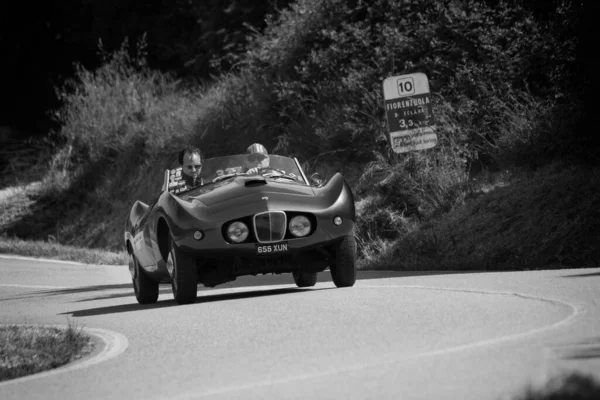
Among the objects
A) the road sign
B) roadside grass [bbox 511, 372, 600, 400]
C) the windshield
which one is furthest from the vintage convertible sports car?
roadside grass [bbox 511, 372, 600, 400]

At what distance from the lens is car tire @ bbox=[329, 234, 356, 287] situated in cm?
1241

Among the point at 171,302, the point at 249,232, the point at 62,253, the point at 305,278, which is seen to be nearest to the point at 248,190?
the point at 249,232

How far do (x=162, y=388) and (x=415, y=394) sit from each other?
5.67 ft

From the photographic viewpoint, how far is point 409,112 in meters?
20.1

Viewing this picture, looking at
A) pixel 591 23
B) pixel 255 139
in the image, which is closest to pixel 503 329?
pixel 591 23

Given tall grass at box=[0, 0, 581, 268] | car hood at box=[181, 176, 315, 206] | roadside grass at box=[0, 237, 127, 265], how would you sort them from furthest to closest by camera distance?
roadside grass at box=[0, 237, 127, 265], tall grass at box=[0, 0, 581, 268], car hood at box=[181, 176, 315, 206]

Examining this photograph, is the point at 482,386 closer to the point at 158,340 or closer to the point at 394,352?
the point at 394,352

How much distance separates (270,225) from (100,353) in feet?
10.7

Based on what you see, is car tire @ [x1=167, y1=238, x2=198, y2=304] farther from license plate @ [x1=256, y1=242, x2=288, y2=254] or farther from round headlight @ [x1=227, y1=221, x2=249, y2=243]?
license plate @ [x1=256, y1=242, x2=288, y2=254]

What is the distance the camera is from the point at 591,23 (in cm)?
1811

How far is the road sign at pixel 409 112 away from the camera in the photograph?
19.9 m

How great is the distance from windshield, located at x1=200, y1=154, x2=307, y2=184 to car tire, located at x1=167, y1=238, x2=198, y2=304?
1458 millimetres

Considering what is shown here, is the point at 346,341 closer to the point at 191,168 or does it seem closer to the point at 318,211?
the point at 318,211

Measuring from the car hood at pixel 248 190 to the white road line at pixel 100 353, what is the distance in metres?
2.09
